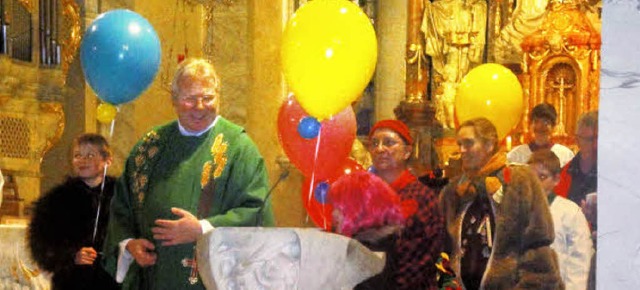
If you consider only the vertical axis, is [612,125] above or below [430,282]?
above

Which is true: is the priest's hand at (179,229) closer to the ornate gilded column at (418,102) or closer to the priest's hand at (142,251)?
the priest's hand at (142,251)

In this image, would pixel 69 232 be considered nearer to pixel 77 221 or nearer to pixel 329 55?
pixel 77 221

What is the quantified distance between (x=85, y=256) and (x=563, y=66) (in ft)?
30.9

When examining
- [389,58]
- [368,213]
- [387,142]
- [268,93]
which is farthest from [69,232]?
[389,58]

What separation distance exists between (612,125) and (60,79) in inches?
343

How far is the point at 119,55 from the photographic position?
655cm

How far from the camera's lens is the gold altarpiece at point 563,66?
561 inches

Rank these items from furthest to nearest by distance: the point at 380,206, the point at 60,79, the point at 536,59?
the point at 536,59 < the point at 60,79 < the point at 380,206

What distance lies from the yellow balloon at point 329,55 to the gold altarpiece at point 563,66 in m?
8.04

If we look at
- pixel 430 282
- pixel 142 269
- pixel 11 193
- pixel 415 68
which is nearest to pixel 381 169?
pixel 430 282

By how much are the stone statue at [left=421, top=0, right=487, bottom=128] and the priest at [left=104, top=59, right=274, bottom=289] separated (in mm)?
9859

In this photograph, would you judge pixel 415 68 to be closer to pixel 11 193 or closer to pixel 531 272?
pixel 11 193

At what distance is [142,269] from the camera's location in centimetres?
566

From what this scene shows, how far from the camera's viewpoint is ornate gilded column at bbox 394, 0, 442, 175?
14336 mm
